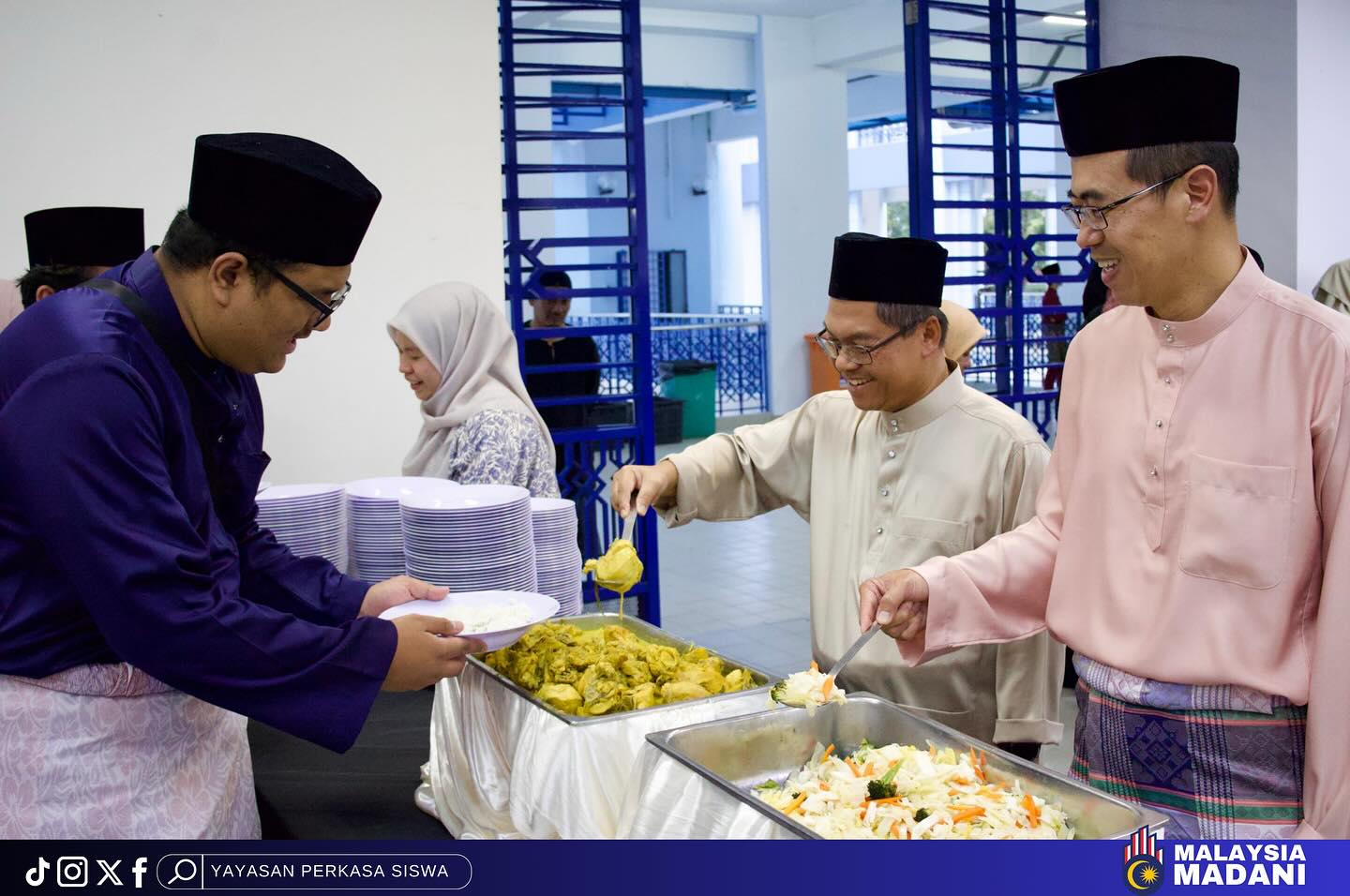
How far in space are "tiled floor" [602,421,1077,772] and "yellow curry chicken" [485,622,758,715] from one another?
233 cm

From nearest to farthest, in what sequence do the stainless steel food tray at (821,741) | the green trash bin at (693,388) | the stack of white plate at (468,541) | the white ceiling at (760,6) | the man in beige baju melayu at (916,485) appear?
the stainless steel food tray at (821,741)
the man in beige baju melayu at (916,485)
the stack of white plate at (468,541)
the white ceiling at (760,6)
the green trash bin at (693,388)

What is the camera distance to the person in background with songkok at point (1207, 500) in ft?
4.89

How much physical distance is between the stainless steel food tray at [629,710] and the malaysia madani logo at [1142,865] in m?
0.65

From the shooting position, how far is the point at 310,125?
12.6 ft

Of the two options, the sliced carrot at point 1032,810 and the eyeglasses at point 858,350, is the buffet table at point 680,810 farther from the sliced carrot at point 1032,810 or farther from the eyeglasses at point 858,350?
the eyeglasses at point 858,350

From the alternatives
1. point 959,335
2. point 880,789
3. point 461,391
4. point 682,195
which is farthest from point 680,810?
point 682,195

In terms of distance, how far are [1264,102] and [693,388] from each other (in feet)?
26.1

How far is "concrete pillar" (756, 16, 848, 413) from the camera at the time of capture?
12.3m

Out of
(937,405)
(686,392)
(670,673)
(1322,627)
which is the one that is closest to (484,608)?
(670,673)

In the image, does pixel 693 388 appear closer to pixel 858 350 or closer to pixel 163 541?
pixel 858 350

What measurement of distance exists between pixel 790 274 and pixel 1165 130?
11.3 m

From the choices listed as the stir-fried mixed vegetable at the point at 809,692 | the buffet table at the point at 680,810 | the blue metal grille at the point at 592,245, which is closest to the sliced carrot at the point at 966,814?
the buffet table at the point at 680,810

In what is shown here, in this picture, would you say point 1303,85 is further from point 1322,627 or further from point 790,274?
point 790,274

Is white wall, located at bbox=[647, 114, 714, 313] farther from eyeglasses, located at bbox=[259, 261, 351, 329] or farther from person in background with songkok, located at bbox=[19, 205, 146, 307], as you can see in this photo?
eyeglasses, located at bbox=[259, 261, 351, 329]
